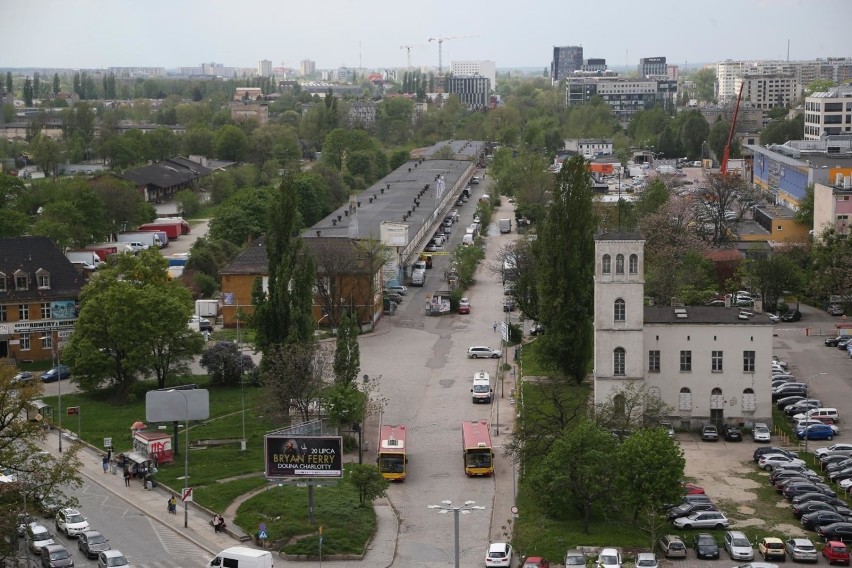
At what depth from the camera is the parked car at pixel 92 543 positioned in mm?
30781

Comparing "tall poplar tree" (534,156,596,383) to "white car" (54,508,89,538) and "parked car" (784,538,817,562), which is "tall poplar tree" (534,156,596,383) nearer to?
"parked car" (784,538,817,562)

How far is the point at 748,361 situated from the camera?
4078 centimetres

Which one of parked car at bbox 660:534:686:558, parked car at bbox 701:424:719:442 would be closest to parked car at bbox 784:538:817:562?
parked car at bbox 660:534:686:558

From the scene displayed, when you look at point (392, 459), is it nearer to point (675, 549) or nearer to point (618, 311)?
point (618, 311)

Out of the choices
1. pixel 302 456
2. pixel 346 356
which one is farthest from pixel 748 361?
pixel 302 456

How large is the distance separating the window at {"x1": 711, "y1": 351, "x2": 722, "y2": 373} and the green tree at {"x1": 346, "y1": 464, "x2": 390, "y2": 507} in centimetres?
1180

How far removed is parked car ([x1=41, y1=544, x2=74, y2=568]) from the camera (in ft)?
97.8

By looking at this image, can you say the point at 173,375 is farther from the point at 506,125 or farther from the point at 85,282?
the point at 506,125

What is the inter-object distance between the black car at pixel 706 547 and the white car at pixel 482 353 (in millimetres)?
20245

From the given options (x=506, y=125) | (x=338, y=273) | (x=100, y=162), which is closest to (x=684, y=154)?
(x=506, y=125)

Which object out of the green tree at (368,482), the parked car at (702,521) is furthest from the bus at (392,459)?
the parked car at (702,521)

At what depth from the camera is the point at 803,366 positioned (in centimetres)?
4869

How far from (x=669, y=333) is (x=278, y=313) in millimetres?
12146

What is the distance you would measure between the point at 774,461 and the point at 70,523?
18195 millimetres
